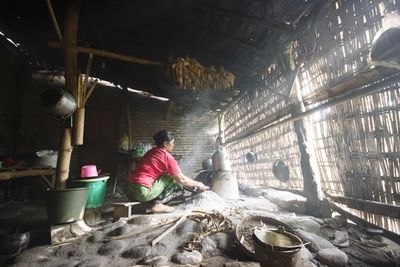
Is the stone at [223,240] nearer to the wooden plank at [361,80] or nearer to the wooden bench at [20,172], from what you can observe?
the wooden plank at [361,80]

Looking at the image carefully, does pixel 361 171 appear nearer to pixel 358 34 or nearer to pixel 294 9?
pixel 358 34

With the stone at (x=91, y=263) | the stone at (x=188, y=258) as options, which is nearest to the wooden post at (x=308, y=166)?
the stone at (x=188, y=258)

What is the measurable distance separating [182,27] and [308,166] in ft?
13.3

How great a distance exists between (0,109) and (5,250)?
5.98m

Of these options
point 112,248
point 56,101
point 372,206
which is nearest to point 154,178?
point 112,248

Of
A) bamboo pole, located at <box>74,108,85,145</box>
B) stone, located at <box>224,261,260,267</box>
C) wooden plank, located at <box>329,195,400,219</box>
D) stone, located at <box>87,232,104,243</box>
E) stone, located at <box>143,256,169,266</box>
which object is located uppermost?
bamboo pole, located at <box>74,108,85,145</box>

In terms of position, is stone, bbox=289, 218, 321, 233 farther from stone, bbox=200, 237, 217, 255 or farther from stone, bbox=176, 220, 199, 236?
stone, bbox=176, 220, 199, 236

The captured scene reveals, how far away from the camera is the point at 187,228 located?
11.9 feet

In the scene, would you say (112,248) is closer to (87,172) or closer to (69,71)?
(87,172)

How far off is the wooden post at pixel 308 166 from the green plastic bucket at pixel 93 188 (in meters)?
4.11

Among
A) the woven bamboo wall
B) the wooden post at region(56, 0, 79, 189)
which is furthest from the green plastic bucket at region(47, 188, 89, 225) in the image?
the woven bamboo wall

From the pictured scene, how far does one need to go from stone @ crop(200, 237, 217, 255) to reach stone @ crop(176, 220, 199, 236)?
311 millimetres

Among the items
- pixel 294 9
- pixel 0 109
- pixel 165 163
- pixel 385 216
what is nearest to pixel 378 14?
pixel 294 9

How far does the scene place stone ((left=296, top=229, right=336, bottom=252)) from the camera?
3.10 m
